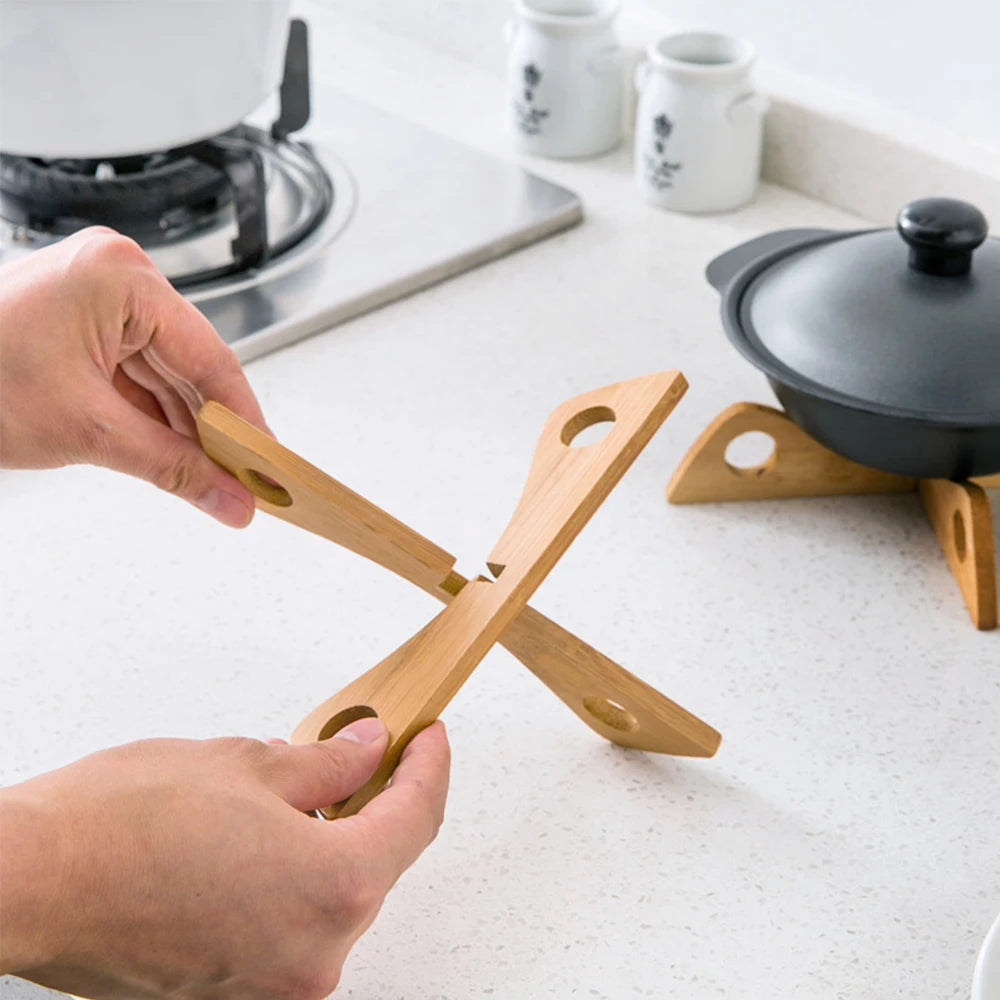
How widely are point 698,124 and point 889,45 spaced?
0.19m

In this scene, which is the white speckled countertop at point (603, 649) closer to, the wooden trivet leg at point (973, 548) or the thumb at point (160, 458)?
the wooden trivet leg at point (973, 548)

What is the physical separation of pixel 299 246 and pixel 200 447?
521mm

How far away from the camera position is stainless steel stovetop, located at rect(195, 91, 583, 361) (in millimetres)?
1126

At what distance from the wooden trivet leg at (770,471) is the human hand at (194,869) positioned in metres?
0.39

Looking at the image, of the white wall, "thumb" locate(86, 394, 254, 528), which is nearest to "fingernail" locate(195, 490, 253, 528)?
"thumb" locate(86, 394, 254, 528)

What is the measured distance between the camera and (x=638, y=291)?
1.17m

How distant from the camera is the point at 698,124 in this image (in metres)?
1.21

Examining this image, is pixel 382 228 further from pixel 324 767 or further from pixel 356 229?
pixel 324 767

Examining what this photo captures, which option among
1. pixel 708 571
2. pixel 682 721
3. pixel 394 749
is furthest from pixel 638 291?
pixel 394 749

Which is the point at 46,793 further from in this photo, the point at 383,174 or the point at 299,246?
the point at 383,174

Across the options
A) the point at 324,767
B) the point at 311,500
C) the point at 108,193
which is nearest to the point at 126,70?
the point at 108,193

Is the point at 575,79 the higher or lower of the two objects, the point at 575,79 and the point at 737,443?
the higher

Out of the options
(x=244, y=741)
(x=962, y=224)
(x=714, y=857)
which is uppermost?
(x=962, y=224)

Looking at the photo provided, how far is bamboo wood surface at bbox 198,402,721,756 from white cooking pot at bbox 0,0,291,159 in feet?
1.41
